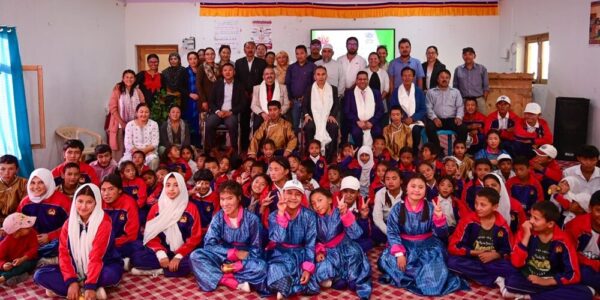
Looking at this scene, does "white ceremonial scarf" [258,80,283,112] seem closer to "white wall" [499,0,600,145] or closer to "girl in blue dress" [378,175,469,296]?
"girl in blue dress" [378,175,469,296]

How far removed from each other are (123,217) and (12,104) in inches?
114

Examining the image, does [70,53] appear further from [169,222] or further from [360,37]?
[360,37]

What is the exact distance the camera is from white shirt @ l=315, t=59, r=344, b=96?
270 inches

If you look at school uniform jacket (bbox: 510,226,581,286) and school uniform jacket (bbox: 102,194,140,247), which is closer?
→ school uniform jacket (bbox: 510,226,581,286)

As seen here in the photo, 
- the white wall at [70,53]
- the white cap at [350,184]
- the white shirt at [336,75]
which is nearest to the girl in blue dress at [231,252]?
the white cap at [350,184]

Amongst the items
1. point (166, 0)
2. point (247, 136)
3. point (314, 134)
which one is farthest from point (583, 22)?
point (166, 0)

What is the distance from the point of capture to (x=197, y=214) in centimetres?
386

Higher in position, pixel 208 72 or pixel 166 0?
pixel 166 0

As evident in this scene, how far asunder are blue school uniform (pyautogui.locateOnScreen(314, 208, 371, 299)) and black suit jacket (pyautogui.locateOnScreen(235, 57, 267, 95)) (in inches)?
142

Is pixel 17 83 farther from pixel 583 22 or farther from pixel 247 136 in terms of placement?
pixel 583 22

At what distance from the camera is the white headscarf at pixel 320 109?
20.1ft

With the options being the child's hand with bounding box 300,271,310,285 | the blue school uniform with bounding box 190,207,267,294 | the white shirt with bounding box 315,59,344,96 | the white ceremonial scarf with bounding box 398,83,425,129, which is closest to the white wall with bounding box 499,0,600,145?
the white ceremonial scarf with bounding box 398,83,425,129

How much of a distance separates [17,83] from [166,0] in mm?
4323

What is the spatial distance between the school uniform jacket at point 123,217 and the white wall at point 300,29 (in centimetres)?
619
